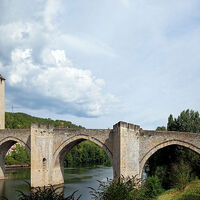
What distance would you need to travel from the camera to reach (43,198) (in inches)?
257

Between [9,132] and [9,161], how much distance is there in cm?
1909

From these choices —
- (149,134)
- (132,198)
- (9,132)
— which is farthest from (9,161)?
(132,198)

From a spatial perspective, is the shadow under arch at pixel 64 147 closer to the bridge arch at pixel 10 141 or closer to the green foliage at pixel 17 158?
the bridge arch at pixel 10 141

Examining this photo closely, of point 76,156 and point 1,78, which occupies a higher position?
point 1,78

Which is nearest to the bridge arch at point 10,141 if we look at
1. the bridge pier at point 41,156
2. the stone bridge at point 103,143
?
the stone bridge at point 103,143

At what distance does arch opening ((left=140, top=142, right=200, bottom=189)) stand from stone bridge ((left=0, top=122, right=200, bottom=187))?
0.14m

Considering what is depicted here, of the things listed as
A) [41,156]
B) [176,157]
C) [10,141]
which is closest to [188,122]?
[176,157]

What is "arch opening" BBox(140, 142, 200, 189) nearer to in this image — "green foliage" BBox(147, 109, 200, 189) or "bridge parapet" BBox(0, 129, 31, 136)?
"green foliage" BBox(147, 109, 200, 189)

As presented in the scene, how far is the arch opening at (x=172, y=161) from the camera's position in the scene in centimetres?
1877

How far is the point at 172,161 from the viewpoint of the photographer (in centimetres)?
2103

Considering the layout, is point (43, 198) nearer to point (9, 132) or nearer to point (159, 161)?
point (159, 161)

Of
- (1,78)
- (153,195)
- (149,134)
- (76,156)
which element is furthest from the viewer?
(76,156)

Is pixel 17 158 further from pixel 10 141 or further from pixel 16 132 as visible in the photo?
pixel 16 132

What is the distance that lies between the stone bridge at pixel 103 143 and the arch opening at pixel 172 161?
14 centimetres
